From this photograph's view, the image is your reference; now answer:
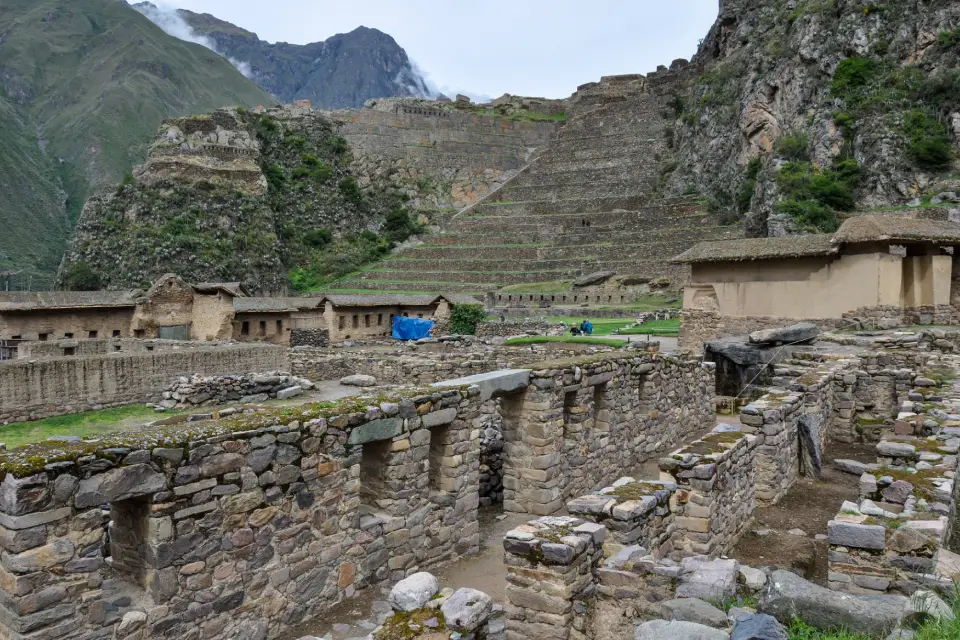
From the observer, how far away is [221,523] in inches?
202

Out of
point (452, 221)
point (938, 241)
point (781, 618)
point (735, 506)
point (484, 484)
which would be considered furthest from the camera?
point (452, 221)

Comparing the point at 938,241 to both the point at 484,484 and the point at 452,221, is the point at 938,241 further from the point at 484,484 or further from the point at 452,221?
the point at 452,221

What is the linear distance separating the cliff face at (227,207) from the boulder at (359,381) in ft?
175

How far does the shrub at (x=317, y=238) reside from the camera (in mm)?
77713

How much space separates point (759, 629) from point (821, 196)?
43839 mm

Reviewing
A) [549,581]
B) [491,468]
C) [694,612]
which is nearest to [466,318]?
[491,468]

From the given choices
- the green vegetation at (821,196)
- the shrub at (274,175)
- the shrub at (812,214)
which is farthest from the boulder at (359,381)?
the shrub at (274,175)

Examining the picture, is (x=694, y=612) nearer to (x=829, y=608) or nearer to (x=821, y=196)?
(x=829, y=608)

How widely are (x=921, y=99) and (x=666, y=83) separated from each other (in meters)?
63.9

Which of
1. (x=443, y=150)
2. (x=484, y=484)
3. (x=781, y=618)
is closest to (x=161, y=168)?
(x=443, y=150)

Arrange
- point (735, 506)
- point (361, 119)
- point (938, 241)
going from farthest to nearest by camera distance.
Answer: point (361, 119) → point (938, 241) → point (735, 506)

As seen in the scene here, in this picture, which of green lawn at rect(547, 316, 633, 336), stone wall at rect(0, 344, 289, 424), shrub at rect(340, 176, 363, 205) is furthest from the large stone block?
shrub at rect(340, 176, 363, 205)

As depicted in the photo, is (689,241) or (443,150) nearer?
(689,241)

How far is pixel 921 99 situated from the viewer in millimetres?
41281
